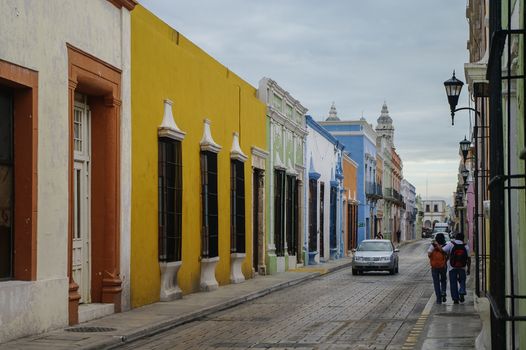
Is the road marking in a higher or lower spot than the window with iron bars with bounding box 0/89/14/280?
lower

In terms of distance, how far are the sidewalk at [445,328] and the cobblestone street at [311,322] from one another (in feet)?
0.75

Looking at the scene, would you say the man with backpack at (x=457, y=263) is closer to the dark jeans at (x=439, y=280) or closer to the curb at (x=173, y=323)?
the dark jeans at (x=439, y=280)

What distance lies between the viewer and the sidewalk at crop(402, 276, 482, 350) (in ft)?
40.7

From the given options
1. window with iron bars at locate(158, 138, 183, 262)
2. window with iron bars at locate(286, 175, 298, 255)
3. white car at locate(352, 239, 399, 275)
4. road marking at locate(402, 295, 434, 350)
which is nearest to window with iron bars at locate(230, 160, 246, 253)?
window with iron bars at locate(158, 138, 183, 262)

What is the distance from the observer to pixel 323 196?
4406 cm

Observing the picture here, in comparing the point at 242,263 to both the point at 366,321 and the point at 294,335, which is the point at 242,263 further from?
the point at 294,335

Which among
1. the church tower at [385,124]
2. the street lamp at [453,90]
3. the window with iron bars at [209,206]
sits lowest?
the window with iron bars at [209,206]

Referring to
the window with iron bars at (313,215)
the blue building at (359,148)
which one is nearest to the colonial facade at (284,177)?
the window with iron bars at (313,215)

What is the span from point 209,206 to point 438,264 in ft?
20.6

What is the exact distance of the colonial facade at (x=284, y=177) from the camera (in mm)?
31109

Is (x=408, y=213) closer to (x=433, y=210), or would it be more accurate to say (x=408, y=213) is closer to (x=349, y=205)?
(x=433, y=210)

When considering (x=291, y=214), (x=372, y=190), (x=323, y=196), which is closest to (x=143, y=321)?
(x=291, y=214)

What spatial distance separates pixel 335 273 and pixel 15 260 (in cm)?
2316

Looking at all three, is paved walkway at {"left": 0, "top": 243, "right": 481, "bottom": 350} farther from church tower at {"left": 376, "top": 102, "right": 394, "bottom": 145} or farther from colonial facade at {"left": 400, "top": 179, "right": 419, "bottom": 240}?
colonial facade at {"left": 400, "top": 179, "right": 419, "bottom": 240}
